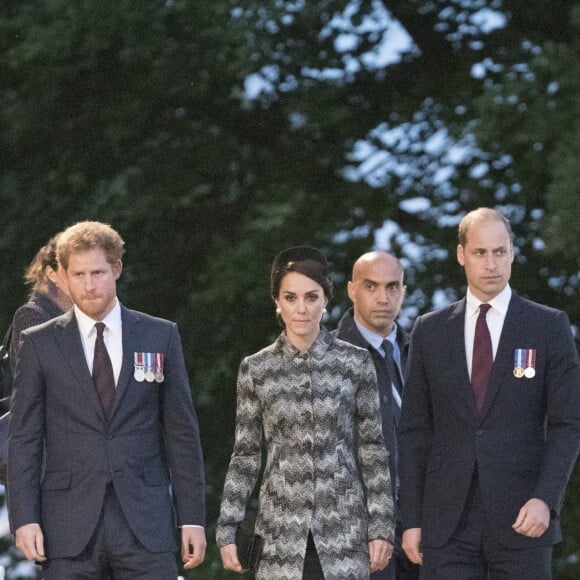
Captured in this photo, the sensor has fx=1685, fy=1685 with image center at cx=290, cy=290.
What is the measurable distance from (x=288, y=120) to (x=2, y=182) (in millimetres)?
2199

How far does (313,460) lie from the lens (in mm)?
5625

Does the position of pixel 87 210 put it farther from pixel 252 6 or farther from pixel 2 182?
pixel 252 6

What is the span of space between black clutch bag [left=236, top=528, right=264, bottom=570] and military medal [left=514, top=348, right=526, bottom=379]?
1019 mm

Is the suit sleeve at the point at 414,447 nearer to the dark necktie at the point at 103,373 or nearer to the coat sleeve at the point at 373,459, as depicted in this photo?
the coat sleeve at the point at 373,459

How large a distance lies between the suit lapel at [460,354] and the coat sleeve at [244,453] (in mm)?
668

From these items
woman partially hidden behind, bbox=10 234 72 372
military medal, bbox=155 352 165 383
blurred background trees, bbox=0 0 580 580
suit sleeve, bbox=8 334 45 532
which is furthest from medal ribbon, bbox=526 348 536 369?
blurred background trees, bbox=0 0 580 580

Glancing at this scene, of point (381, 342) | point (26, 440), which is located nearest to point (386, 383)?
point (381, 342)

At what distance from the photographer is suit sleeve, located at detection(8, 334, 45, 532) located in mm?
5340

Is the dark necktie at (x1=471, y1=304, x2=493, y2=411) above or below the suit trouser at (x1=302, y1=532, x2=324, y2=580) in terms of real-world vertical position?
above

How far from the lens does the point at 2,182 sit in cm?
1239

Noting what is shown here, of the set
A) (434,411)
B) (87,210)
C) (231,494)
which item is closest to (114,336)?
(231,494)

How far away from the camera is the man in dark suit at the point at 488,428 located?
213 inches

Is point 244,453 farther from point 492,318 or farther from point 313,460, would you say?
point 492,318

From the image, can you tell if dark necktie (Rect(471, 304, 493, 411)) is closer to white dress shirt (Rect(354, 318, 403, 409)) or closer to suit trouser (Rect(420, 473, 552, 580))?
suit trouser (Rect(420, 473, 552, 580))
